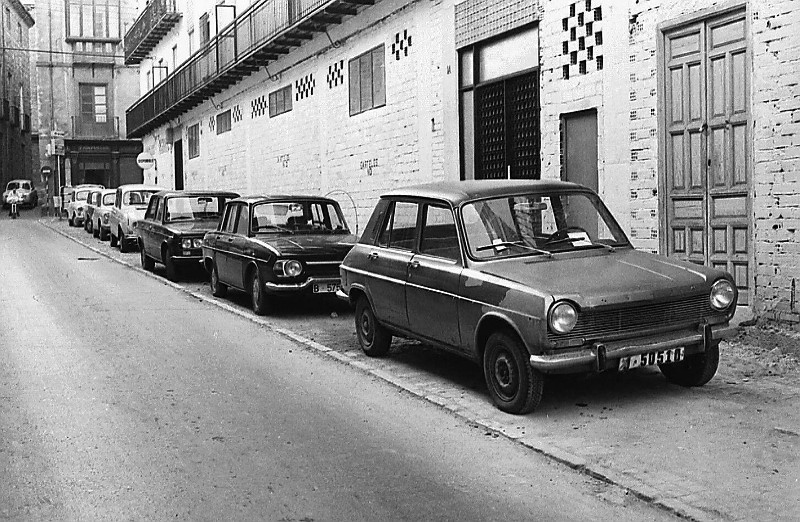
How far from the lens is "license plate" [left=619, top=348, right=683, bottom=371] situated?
6621 millimetres

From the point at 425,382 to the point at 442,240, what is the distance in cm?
118

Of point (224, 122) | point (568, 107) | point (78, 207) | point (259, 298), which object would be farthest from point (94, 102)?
point (568, 107)

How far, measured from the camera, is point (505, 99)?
47.6 ft

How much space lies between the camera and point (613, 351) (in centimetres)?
657

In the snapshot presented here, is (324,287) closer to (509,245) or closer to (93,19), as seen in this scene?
(509,245)

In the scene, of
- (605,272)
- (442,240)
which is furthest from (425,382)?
(605,272)

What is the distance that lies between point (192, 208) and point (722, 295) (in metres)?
11.8

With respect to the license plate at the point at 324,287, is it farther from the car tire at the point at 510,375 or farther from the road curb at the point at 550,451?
the car tire at the point at 510,375

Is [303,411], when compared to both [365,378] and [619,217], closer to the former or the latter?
[365,378]

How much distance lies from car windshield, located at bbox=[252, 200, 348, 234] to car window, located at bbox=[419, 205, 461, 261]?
4.96m

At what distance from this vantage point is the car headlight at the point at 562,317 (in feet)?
21.1

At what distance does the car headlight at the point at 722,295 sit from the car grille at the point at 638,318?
0.18ft

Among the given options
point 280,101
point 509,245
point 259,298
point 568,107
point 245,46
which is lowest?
point 259,298

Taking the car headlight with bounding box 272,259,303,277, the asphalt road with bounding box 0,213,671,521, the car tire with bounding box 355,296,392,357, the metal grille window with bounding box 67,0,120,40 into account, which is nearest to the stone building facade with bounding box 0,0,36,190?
the metal grille window with bounding box 67,0,120,40
